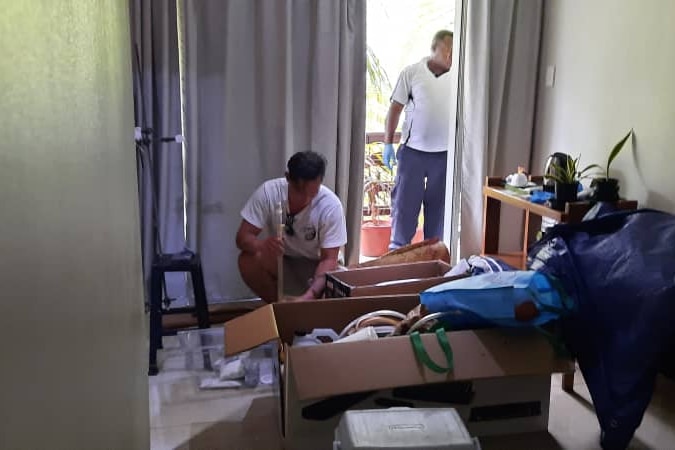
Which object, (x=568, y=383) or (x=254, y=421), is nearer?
(x=254, y=421)

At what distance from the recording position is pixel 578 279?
2.15 m

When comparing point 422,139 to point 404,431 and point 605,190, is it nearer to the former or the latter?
point 605,190

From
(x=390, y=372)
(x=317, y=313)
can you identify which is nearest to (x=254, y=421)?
(x=317, y=313)

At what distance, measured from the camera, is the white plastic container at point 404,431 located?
3.92 feet

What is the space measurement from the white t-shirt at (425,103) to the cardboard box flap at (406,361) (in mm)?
2025

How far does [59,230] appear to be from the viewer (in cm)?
63

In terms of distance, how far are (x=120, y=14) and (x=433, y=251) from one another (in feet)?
6.99

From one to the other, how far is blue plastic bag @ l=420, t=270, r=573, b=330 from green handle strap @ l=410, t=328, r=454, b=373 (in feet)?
0.43

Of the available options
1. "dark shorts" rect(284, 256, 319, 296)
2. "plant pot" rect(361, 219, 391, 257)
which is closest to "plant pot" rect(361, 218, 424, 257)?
"plant pot" rect(361, 219, 391, 257)

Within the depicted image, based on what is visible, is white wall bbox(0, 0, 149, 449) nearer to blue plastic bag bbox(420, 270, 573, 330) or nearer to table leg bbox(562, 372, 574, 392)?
blue plastic bag bbox(420, 270, 573, 330)

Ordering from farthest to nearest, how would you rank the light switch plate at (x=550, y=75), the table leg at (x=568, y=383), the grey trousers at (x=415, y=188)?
the grey trousers at (x=415, y=188), the light switch plate at (x=550, y=75), the table leg at (x=568, y=383)

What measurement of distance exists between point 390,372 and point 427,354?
136mm

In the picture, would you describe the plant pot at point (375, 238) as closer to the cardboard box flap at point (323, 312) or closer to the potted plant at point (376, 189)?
the potted plant at point (376, 189)

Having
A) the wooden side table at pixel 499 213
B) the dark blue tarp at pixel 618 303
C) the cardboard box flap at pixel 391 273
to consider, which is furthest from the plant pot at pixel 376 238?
the dark blue tarp at pixel 618 303
